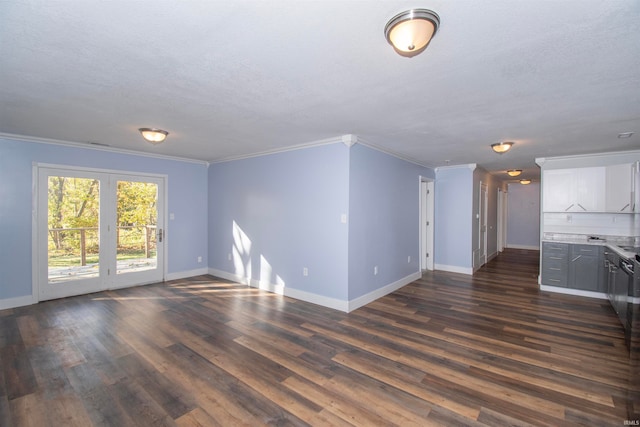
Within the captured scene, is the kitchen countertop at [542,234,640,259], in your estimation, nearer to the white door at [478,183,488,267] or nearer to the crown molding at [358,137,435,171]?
the white door at [478,183,488,267]

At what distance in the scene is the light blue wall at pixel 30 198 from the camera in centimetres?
421

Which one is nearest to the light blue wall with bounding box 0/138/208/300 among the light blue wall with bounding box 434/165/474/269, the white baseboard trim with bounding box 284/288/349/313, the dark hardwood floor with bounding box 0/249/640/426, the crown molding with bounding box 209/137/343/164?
the dark hardwood floor with bounding box 0/249/640/426

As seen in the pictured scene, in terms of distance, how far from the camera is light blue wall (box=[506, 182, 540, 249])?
32.9ft

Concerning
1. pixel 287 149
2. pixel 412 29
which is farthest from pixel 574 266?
pixel 412 29

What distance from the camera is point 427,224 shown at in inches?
276

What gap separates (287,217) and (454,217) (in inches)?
161

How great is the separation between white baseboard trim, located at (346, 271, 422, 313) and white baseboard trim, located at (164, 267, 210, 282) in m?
3.76

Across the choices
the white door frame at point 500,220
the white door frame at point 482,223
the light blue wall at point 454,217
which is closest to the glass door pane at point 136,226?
the light blue wall at point 454,217

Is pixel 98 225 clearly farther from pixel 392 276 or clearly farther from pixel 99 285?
pixel 392 276

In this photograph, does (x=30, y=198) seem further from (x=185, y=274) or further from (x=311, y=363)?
(x=311, y=363)

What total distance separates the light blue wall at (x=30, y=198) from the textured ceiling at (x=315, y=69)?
497 mm

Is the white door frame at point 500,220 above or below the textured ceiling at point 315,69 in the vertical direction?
below

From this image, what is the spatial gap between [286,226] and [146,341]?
248cm

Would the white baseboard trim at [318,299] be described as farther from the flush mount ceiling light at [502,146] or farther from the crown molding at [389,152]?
the flush mount ceiling light at [502,146]
